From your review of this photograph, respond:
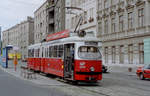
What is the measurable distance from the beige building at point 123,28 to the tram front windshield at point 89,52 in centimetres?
1825

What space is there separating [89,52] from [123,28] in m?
23.7

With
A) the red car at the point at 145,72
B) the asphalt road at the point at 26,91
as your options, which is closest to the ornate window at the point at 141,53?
the red car at the point at 145,72

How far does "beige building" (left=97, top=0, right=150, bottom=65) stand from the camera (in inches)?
1339

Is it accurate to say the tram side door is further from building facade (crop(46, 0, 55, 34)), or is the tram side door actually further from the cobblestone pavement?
building facade (crop(46, 0, 55, 34))

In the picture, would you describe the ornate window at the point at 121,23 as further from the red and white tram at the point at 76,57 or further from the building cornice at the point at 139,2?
the red and white tram at the point at 76,57

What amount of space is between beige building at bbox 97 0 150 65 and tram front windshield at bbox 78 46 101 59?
1825 cm

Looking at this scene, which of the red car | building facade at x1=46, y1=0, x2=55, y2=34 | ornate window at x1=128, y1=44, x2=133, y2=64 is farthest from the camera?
building facade at x1=46, y1=0, x2=55, y2=34

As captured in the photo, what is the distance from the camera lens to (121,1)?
128 ft

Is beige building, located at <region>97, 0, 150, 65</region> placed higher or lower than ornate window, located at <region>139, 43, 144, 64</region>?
higher

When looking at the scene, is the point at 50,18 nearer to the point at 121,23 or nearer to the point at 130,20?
→ the point at 121,23

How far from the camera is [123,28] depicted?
38.4m

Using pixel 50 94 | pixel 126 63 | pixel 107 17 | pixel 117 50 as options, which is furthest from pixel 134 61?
pixel 50 94

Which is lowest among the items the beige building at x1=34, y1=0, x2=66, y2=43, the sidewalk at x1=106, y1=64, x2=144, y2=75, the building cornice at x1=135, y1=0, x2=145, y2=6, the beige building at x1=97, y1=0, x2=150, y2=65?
the sidewalk at x1=106, y1=64, x2=144, y2=75

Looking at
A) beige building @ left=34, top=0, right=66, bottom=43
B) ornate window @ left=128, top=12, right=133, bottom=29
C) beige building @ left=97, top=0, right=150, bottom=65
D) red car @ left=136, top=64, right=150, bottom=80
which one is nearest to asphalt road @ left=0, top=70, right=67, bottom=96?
red car @ left=136, top=64, right=150, bottom=80
